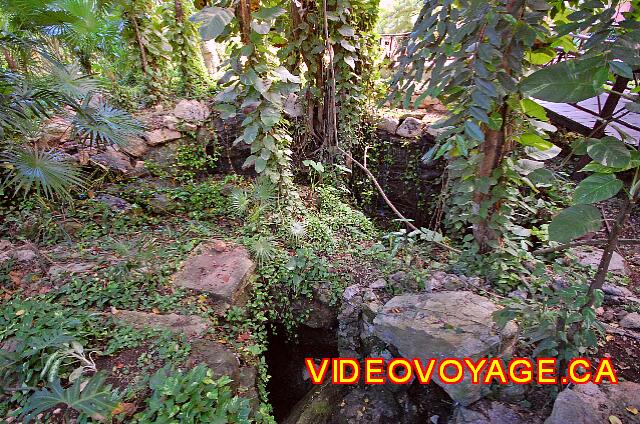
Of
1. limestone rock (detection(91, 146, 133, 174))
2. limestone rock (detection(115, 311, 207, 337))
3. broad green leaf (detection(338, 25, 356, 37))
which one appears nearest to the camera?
limestone rock (detection(115, 311, 207, 337))

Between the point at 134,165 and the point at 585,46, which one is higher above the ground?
the point at 585,46

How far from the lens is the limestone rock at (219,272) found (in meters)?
2.68

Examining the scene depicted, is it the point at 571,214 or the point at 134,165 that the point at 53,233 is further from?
the point at 571,214

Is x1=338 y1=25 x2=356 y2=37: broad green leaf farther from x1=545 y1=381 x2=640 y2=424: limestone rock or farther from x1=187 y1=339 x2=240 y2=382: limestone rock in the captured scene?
x1=545 y1=381 x2=640 y2=424: limestone rock

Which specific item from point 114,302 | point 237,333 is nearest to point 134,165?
point 114,302

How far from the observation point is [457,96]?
6.92 ft

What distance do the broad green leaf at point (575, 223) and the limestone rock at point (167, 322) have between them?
204 centimetres

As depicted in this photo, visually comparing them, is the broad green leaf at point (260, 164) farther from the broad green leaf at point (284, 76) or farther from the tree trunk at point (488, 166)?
the tree trunk at point (488, 166)

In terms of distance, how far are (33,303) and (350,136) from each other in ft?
11.0

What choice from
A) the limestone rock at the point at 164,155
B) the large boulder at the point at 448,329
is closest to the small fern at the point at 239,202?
the limestone rock at the point at 164,155

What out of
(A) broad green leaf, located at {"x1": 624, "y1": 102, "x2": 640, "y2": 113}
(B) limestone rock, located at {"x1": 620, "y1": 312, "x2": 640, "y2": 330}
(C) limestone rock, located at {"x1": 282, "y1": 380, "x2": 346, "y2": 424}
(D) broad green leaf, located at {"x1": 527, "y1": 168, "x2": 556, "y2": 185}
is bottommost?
(C) limestone rock, located at {"x1": 282, "y1": 380, "x2": 346, "y2": 424}

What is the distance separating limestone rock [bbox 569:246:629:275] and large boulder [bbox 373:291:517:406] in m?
1.13

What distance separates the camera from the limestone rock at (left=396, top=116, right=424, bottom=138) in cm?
456

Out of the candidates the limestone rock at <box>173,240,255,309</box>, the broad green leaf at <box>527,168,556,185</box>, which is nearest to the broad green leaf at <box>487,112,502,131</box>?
the broad green leaf at <box>527,168,556,185</box>
